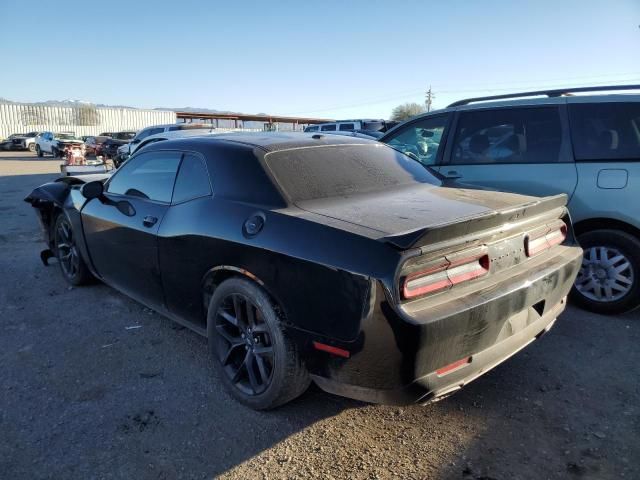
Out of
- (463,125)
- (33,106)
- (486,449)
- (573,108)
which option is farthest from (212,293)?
(33,106)

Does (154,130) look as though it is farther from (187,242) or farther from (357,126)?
(187,242)

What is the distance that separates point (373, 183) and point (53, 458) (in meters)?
2.42

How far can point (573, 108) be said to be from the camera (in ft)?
13.6

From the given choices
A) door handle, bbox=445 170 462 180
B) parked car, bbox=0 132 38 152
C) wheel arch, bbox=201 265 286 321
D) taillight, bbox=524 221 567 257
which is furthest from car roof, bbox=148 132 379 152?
parked car, bbox=0 132 38 152

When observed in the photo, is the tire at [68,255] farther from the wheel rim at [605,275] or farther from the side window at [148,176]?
the wheel rim at [605,275]

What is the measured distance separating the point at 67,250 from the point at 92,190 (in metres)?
1.30

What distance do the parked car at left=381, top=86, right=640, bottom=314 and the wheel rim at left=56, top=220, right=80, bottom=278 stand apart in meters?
3.87

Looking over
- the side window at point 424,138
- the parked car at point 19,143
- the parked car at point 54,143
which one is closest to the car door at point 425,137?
the side window at point 424,138

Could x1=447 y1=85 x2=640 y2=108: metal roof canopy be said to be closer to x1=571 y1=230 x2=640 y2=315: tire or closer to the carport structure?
x1=571 y1=230 x2=640 y2=315: tire

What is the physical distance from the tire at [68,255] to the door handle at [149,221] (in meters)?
1.54

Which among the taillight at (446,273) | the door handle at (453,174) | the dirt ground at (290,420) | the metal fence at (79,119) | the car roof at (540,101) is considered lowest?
the dirt ground at (290,420)

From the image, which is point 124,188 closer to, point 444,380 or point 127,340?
point 127,340

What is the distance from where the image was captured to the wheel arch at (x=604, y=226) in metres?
3.87

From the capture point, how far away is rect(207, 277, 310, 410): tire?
8.14ft
